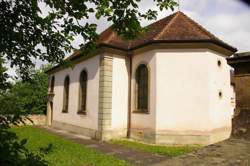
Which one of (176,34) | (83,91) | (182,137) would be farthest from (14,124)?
(83,91)

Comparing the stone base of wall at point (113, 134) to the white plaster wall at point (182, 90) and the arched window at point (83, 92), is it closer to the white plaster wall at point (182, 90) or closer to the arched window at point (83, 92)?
the white plaster wall at point (182, 90)

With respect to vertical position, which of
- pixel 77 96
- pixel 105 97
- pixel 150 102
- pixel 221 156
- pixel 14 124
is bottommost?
pixel 221 156

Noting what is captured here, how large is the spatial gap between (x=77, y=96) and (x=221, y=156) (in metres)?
17.3

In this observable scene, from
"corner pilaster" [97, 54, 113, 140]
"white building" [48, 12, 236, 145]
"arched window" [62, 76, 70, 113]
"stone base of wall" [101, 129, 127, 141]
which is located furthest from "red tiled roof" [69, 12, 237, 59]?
"arched window" [62, 76, 70, 113]

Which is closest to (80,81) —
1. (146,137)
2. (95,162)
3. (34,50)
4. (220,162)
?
(146,137)

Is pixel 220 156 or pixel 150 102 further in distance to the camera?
pixel 150 102

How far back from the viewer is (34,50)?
4180 millimetres

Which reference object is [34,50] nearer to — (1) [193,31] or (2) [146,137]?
(2) [146,137]

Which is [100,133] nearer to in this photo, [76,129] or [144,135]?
[144,135]

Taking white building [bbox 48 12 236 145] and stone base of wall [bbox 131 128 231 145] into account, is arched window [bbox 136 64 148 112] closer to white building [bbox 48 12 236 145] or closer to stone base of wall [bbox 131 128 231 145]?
white building [bbox 48 12 236 145]

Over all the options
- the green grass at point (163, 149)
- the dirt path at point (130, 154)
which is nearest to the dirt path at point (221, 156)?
the dirt path at point (130, 154)

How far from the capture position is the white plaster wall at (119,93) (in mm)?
16500

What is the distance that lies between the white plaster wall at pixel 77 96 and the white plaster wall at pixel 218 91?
657 centimetres

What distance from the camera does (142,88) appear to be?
53.8 ft
